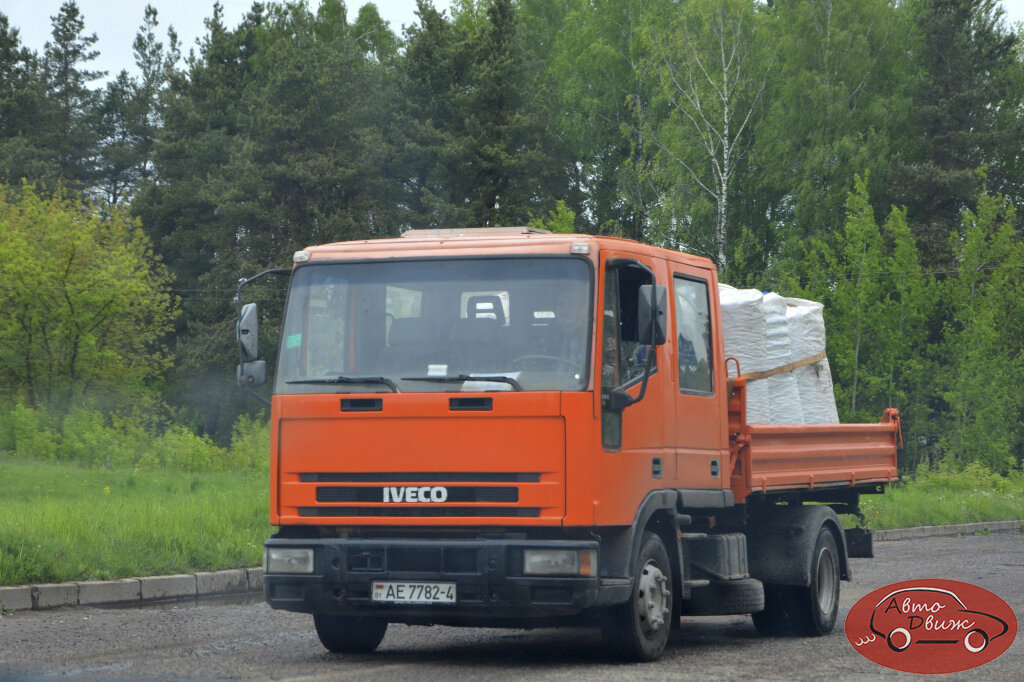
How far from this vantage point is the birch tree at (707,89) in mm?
45812

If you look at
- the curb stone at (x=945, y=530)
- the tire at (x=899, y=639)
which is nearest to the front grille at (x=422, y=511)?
the tire at (x=899, y=639)

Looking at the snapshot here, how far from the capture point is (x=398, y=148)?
53406 mm

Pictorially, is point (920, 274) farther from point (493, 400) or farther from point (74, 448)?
point (493, 400)

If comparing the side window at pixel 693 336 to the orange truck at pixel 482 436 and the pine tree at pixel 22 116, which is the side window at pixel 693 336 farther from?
the pine tree at pixel 22 116

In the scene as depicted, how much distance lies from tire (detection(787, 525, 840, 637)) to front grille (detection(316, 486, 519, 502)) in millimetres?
3512

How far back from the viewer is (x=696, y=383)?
32.0 ft

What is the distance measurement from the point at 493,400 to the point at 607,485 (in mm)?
841

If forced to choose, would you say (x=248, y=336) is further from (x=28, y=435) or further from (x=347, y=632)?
(x=28, y=435)

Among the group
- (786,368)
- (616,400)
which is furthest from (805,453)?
(616,400)

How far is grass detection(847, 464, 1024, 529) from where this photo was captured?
2491cm

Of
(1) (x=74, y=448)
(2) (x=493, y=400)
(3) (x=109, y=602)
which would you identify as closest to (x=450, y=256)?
(2) (x=493, y=400)

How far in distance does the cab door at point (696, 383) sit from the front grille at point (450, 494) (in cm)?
154

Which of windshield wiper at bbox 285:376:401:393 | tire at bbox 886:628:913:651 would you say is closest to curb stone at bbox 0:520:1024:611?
windshield wiper at bbox 285:376:401:393

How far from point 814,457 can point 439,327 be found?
12.8 ft
